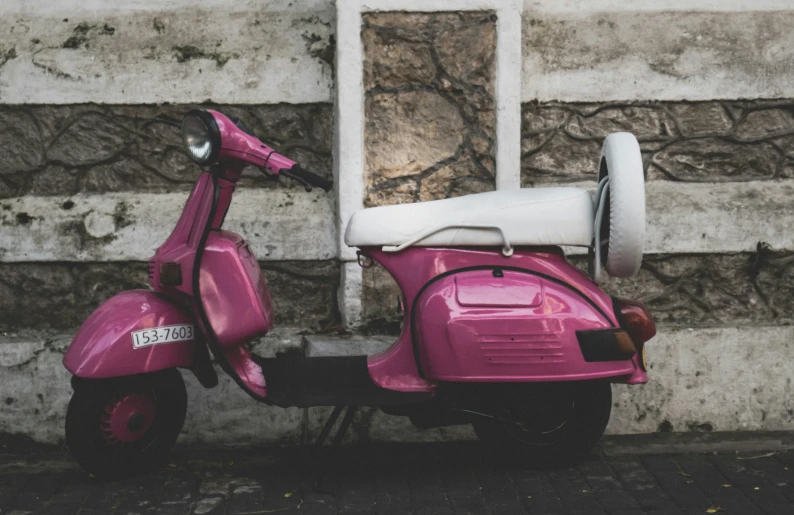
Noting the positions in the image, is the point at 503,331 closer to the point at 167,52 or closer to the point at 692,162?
the point at 692,162

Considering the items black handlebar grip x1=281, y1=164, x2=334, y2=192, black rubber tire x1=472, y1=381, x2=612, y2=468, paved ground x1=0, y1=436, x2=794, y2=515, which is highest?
black handlebar grip x1=281, y1=164, x2=334, y2=192

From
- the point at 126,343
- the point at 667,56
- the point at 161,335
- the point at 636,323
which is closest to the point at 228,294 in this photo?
the point at 161,335

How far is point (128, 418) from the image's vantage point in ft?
12.6

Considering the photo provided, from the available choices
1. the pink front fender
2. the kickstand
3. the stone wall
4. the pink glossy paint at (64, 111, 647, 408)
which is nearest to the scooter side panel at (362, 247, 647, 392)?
the pink glossy paint at (64, 111, 647, 408)

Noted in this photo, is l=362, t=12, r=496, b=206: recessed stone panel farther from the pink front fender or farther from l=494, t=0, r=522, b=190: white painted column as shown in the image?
the pink front fender

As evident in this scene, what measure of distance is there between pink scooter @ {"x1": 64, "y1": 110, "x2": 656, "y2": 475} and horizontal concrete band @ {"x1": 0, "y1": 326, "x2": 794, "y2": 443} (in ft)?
2.00

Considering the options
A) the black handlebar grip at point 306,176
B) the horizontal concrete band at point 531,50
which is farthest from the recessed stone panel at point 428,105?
the black handlebar grip at point 306,176

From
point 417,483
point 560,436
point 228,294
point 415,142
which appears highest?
point 415,142

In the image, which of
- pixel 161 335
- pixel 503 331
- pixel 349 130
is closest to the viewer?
pixel 503 331

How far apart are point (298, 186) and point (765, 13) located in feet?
8.29

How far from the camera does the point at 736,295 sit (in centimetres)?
486

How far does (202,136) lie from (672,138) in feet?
8.06

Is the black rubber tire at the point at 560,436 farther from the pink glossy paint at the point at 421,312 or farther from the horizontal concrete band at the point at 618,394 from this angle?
the horizontal concrete band at the point at 618,394

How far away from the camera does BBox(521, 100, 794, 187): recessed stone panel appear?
15.8ft
